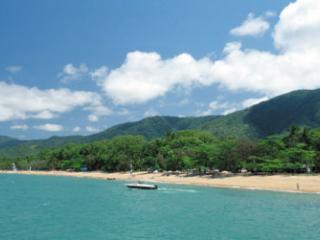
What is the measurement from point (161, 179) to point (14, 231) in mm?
81956

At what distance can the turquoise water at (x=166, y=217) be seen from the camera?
4003 centimetres

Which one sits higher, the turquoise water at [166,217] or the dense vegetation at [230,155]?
the dense vegetation at [230,155]

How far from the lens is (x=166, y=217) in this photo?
50.5m

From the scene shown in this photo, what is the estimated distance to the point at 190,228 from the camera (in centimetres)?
4306

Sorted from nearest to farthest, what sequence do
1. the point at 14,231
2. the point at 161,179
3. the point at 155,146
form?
the point at 14,231 < the point at 161,179 < the point at 155,146

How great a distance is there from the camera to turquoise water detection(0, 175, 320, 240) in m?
40.0

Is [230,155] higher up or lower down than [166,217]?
higher up

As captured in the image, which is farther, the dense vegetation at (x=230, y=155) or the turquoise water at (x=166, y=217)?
the dense vegetation at (x=230, y=155)

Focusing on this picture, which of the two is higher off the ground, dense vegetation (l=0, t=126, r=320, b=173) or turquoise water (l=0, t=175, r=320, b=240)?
dense vegetation (l=0, t=126, r=320, b=173)

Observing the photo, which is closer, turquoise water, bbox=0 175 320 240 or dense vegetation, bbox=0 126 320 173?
turquoise water, bbox=0 175 320 240

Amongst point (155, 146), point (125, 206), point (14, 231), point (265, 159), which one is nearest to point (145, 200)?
point (125, 206)

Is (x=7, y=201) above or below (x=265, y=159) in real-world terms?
below

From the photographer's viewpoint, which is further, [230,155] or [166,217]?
[230,155]

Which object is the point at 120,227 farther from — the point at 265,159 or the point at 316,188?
the point at 265,159
